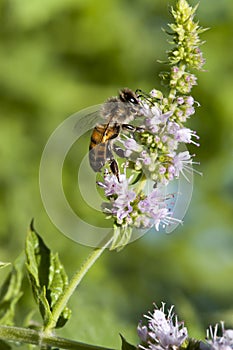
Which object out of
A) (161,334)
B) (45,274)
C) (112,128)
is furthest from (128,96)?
(161,334)

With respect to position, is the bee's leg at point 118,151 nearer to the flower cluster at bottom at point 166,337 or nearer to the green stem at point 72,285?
the green stem at point 72,285

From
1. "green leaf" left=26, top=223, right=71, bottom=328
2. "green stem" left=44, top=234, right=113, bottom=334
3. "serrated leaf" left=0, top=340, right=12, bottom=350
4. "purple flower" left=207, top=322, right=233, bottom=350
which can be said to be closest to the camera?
"purple flower" left=207, top=322, right=233, bottom=350

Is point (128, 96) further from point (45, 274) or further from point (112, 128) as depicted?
point (45, 274)

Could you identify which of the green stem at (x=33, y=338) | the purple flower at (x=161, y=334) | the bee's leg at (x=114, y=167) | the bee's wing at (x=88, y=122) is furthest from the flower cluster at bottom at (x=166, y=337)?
the bee's wing at (x=88, y=122)

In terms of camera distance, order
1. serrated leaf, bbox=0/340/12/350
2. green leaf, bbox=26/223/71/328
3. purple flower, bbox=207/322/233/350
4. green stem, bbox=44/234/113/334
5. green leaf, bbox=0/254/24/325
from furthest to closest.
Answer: green leaf, bbox=0/254/24/325
serrated leaf, bbox=0/340/12/350
green leaf, bbox=26/223/71/328
green stem, bbox=44/234/113/334
purple flower, bbox=207/322/233/350

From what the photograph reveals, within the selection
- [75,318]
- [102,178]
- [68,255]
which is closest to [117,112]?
[102,178]

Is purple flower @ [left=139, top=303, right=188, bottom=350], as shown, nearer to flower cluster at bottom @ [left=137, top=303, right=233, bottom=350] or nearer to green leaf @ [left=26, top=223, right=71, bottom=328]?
flower cluster at bottom @ [left=137, top=303, right=233, bottom=350]

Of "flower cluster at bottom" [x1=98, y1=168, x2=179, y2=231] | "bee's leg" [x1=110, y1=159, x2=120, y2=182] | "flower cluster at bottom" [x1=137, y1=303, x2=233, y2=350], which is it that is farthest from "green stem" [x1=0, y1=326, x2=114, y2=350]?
"bee's leg" [x1=110, y1=159, x2=120, y2=182]

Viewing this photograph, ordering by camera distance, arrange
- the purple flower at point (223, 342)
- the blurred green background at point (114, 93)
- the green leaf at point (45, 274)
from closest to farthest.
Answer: the purple flower at point (223, 342) < the green leaf at point (45, 274) < the blurred green background at point (114, 93)
